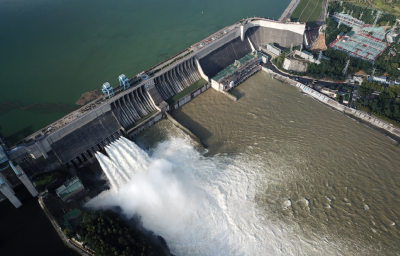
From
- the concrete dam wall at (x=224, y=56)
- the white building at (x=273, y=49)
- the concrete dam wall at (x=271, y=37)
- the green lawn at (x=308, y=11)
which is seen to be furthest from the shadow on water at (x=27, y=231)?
the green lawn at (x=308, y=11)

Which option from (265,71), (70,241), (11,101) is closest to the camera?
(70,241)

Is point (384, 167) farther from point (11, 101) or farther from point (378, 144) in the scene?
point (11, 101)

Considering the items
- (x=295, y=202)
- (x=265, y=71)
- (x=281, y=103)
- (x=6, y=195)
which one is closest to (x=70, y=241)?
(x=6, y=195)

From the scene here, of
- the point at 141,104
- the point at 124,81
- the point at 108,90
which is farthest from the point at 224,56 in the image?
the point at 108,90

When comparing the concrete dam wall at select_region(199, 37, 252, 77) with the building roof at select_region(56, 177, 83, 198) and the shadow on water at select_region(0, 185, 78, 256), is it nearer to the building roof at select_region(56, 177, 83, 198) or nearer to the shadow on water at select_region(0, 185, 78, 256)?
the building roof at select_region(56, 177, 83, 198)

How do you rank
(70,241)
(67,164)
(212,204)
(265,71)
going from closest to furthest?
(70,241) → (212,204) → (67,164) → (265,71)

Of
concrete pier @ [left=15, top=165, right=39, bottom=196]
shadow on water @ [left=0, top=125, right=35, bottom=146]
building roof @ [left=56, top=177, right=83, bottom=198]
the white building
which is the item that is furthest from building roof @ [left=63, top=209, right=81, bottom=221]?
the white building

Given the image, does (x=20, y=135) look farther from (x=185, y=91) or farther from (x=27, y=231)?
(x=185, y=91)
